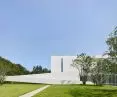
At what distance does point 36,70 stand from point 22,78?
4889 centimetres

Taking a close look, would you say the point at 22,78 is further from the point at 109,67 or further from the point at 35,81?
the point at 109,67

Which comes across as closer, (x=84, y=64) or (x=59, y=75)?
(x=84, y=64)

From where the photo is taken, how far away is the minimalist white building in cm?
8462

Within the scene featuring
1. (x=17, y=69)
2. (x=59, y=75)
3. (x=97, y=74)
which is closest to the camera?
(x=97, y=74)

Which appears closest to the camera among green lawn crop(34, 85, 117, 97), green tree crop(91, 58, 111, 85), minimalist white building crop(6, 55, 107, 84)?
green lawn crop(34, 85, 117, 97)

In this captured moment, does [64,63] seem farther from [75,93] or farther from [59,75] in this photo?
[75,93]

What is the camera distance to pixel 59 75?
9094 centimetres

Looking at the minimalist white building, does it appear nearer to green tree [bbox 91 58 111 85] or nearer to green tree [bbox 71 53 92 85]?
green tree [bbox 71 53 92 85]

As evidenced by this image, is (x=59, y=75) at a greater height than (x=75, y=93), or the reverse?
(x=59, y=75)

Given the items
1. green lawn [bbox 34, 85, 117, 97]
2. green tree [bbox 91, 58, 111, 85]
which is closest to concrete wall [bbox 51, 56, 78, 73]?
green tree [bbox 91, 58, 111, 85]

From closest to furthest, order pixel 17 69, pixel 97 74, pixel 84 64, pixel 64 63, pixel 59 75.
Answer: pixel 97 74
pixel 84 64
pixel 59 75
pixel 64 63
pixel 17 69

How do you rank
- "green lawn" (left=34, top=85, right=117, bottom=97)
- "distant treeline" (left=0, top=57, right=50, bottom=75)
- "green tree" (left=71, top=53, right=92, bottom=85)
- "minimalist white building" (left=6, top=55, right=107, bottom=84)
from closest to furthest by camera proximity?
"green lawn" (left=34, top=85, right=117, bottom=97)
"green tree" (left=71, top=53, right=92, bottom=85)
"minimalist white building" (left=6, top=55, right=107, bottom=84)
"distant treeline" (left=0, top=57, right=50, bottom=75)

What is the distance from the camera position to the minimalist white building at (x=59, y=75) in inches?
3332

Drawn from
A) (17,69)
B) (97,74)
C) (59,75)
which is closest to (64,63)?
(59,75)
